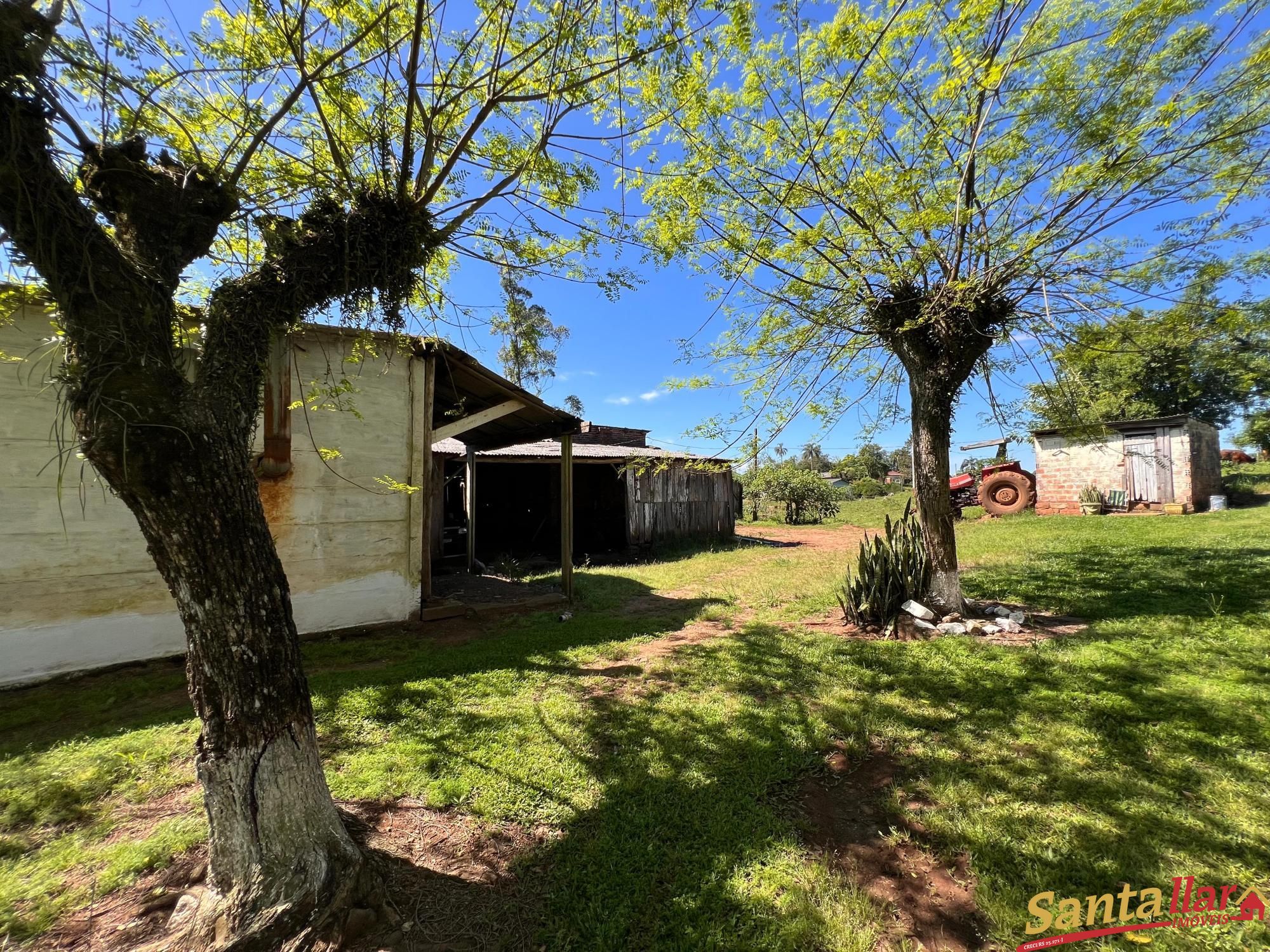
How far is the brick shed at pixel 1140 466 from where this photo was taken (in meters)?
13.5

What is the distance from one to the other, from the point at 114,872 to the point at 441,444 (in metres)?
10.7

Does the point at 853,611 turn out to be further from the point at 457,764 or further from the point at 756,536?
the point at 756,536

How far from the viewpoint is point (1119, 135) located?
150 inches

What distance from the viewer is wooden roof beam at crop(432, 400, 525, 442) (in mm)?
6512

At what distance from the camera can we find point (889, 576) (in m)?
5.63

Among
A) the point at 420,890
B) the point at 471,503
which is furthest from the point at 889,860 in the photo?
the point at 471,503

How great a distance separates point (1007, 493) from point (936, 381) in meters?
14.8

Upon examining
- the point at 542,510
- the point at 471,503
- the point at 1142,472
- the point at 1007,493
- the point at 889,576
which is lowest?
the point at 889,576

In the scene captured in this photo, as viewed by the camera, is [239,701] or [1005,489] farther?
[1005,489]

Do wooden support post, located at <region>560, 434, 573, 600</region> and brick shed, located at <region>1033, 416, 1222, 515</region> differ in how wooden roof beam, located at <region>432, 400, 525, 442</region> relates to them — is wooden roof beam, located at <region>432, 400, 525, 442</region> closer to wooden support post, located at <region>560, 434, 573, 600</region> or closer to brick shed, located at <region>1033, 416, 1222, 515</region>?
wooden support post, located at <region>560, 434, 573, 600</region>

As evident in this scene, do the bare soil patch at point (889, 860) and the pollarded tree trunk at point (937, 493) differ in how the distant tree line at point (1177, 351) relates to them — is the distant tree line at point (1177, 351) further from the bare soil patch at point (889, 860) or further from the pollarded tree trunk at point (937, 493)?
the bare soil patch at point (889, 860)

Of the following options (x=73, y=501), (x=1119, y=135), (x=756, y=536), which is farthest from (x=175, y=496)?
(x=756, y=536)

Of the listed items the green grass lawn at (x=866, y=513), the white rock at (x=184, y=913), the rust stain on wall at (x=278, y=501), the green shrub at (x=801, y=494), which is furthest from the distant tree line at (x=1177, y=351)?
the green shrub at (x=801, y=494)

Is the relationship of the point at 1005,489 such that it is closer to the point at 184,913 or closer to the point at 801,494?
the point at 801,494
